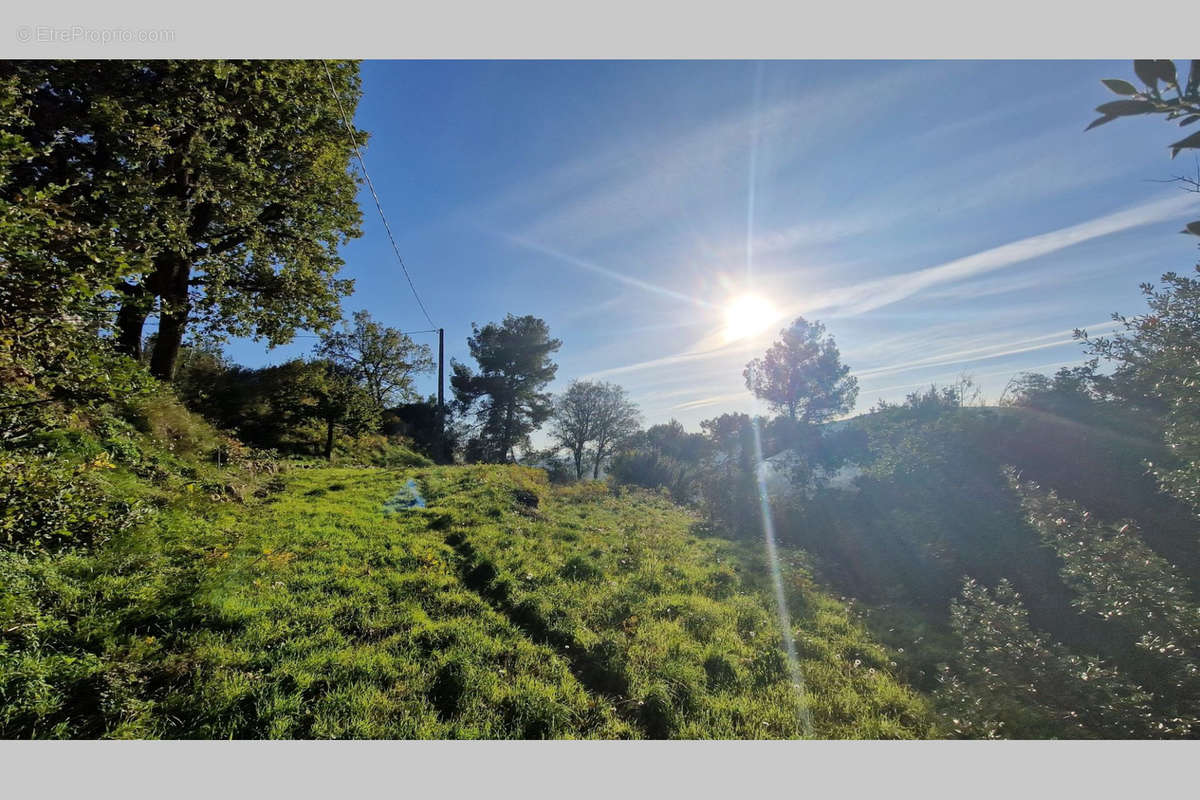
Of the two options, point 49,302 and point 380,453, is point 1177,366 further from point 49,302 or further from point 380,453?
point 380,453

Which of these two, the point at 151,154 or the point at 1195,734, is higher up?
the point at 151,154

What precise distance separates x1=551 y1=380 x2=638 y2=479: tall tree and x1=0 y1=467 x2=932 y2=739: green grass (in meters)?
34.9

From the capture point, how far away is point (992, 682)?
4.45m

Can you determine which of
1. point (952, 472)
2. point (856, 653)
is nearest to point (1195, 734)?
point (856, 653)

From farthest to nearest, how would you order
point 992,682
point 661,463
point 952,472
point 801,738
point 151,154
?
point 661,463 < point 952,472 < point 151,154 < point 992,682 < point 801,738

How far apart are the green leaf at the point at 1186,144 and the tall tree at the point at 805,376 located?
19.9m

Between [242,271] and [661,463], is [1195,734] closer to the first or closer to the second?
[242,271]

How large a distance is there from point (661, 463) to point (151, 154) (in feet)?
79.7

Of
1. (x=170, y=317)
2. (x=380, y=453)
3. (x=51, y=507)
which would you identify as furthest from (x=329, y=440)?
(x=51, y=507)

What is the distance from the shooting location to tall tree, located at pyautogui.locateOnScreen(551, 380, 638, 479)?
4325cm

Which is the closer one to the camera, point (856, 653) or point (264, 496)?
point (856, 653)

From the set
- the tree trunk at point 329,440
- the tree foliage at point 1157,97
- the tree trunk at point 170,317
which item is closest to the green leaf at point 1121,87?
the tree foliage at point 1157,97

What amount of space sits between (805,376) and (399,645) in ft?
68.6

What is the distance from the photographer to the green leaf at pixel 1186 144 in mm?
1148
